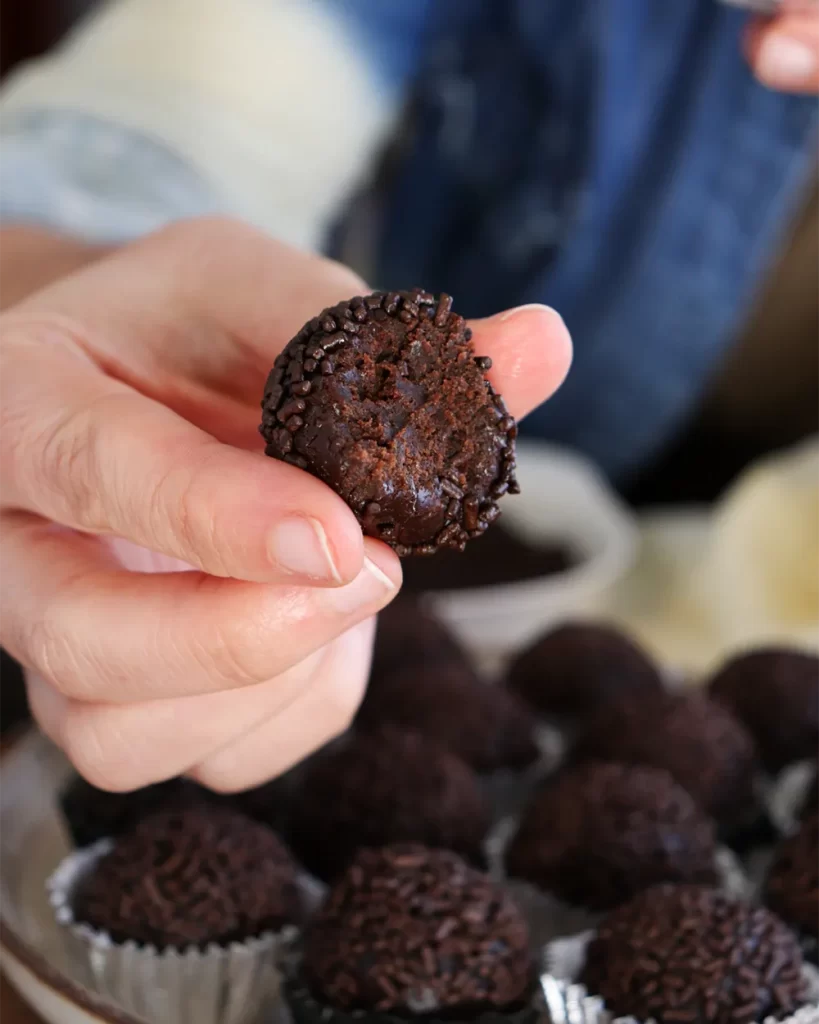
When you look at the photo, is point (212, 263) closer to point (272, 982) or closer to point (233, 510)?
point (233, 510)

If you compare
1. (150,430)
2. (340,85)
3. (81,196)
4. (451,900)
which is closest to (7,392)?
(150,430)

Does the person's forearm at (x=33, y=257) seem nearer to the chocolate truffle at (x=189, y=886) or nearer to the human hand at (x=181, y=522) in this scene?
the human hand at (x=181, y=522)

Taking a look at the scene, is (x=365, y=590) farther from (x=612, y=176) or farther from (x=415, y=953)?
(x=612, y=176)

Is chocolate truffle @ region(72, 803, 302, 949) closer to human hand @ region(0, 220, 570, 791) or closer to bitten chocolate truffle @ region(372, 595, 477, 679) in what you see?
human hand @ region(0, 220, 570, 791)

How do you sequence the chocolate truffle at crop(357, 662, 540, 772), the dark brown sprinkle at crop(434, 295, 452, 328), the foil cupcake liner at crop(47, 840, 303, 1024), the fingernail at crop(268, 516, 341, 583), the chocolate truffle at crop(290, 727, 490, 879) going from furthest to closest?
the chocolate truffle at crop(357, 662, 540, 772) → the chocolate truffle at crop(290, 727, 490, 879) → the foil cupcake liner at crop(47, 840, 303, 1024) → the dark brown sprinkle at crop(434, 295, 452, 328) → the fingernail at crop(268, 516, 341, 583)

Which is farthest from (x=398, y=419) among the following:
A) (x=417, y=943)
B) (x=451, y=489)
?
(x=417, y=943)

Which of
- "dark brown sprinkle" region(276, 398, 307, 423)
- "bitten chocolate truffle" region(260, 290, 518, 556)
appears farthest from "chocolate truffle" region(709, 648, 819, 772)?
"dark brown sprinkle" region(276, 398, 307, 423)
